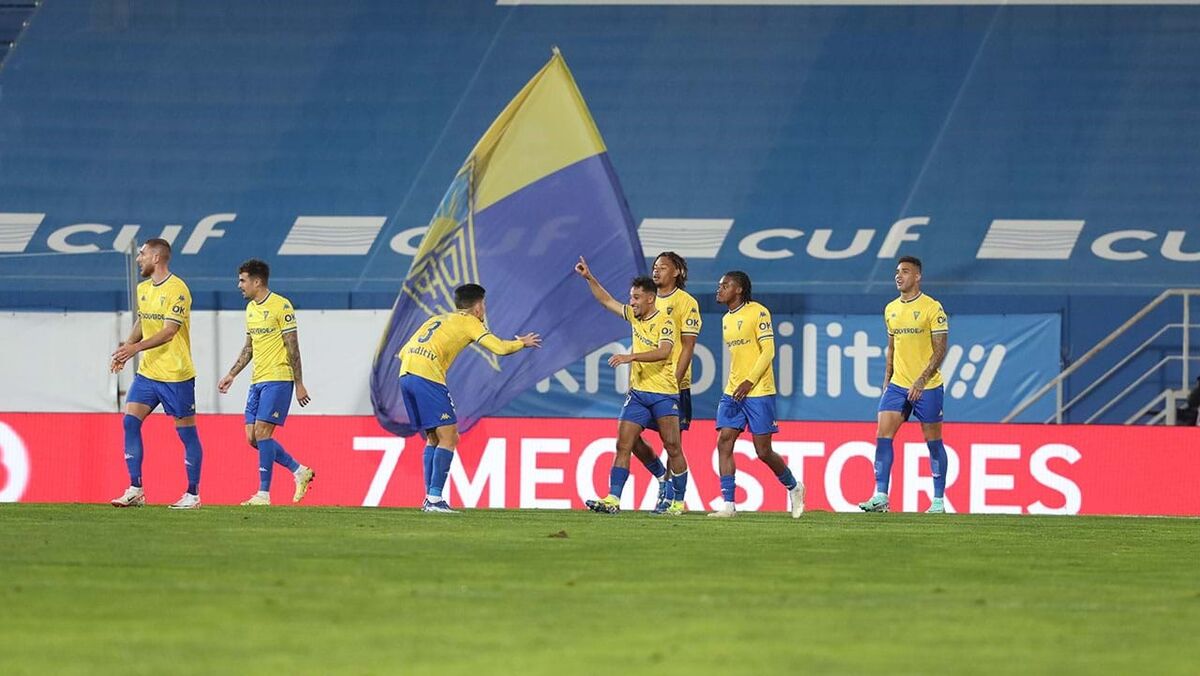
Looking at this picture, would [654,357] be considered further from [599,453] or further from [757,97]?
[757,97]

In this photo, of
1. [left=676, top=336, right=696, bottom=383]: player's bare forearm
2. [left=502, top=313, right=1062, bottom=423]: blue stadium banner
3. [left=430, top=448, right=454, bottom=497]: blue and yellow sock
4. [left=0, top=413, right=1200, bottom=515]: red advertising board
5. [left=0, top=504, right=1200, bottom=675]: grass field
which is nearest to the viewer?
[left=0, top=504, right=1200, bottom=675]: grass field

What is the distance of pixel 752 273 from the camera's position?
21750mm

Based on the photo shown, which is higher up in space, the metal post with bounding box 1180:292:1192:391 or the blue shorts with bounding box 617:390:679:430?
the metal post with bounding box 1180:292:1192:391

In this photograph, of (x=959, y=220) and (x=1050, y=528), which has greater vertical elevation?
(x=959, y=220)

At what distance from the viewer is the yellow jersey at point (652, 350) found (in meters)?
14.5

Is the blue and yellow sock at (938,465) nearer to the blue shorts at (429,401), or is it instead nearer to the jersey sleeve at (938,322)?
the jersey sleeve at (938,322)

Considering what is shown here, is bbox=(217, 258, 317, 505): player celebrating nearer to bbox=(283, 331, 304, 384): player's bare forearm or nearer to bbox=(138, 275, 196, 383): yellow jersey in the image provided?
bbox=(283, 331, 304, 384): player's bare forearm

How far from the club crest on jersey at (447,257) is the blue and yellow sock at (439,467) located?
3779mm

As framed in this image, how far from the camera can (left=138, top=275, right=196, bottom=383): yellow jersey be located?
1435cm

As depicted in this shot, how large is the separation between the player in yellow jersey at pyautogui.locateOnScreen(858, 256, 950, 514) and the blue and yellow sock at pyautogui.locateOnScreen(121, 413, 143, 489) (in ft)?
18.5

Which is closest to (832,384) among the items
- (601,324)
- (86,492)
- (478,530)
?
(601,324)

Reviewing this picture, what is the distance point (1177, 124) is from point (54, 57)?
517 inches

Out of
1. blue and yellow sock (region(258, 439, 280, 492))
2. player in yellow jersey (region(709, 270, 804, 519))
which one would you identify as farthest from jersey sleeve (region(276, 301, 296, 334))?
player in yellow jersey (region(709, 270, 804, 519))

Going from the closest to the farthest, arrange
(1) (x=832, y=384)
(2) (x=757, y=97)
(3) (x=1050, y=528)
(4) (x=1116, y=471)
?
(3) (x=1050, y=528) → (4) (x=1116, y=471) → (1) (x=832, y=384) → (2) (x=757, y=97)
